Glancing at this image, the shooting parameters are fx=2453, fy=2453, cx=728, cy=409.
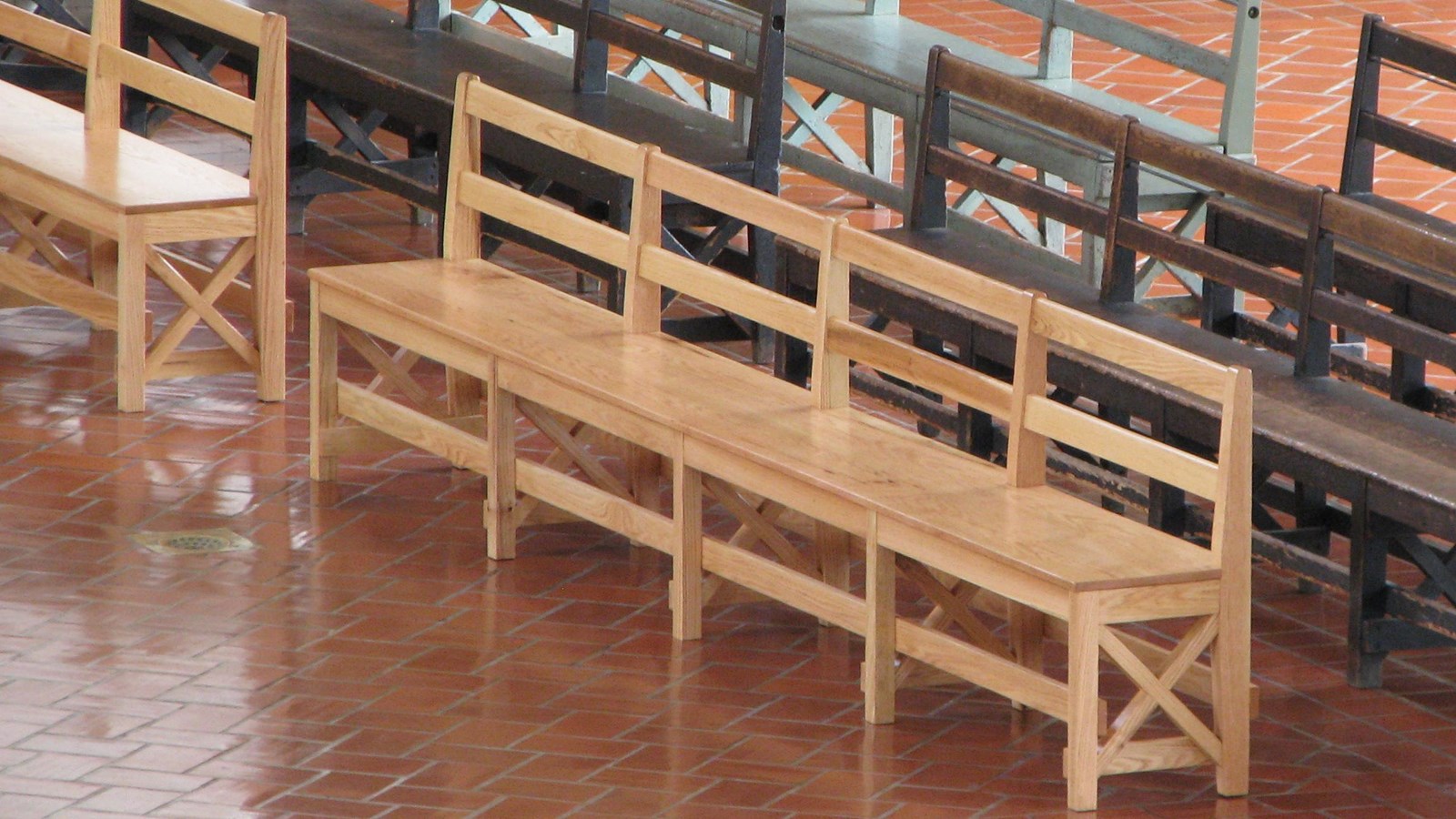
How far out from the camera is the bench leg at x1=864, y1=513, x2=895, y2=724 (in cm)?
539

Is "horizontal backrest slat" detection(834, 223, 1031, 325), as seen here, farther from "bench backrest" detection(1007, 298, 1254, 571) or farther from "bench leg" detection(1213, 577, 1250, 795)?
"bench leg" detection(1213, 577, 1250, 795)

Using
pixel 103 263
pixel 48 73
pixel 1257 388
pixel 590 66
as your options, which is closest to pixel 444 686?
pixel 1257 388

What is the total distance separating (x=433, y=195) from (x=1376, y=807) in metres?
4.45

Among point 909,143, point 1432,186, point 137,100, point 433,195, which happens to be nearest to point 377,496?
point 433,195

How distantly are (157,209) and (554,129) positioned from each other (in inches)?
58.5

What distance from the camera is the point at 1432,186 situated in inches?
411

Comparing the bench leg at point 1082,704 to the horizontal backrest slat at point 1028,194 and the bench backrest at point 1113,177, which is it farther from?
the horizontal backrest slat at point 1028,194

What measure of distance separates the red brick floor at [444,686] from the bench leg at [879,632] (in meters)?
0.07

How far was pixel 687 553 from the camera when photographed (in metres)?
5.98

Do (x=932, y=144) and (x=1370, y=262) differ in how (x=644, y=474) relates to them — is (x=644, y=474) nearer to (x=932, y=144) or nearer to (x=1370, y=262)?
(x=932, y=144)

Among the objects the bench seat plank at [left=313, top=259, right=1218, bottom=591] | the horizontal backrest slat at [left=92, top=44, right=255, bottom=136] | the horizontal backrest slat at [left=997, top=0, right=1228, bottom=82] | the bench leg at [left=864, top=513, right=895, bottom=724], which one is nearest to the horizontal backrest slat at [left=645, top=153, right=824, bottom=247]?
the bench seat plank at [left=313, top=259, right=1218, bottom=591]

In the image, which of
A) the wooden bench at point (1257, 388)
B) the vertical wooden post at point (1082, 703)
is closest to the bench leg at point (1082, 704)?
the vertical wooden post at point (1082, 703)

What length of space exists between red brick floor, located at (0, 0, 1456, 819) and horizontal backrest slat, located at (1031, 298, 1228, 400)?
2.90 ft

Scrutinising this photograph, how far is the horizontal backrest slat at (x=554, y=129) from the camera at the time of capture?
655 cm
